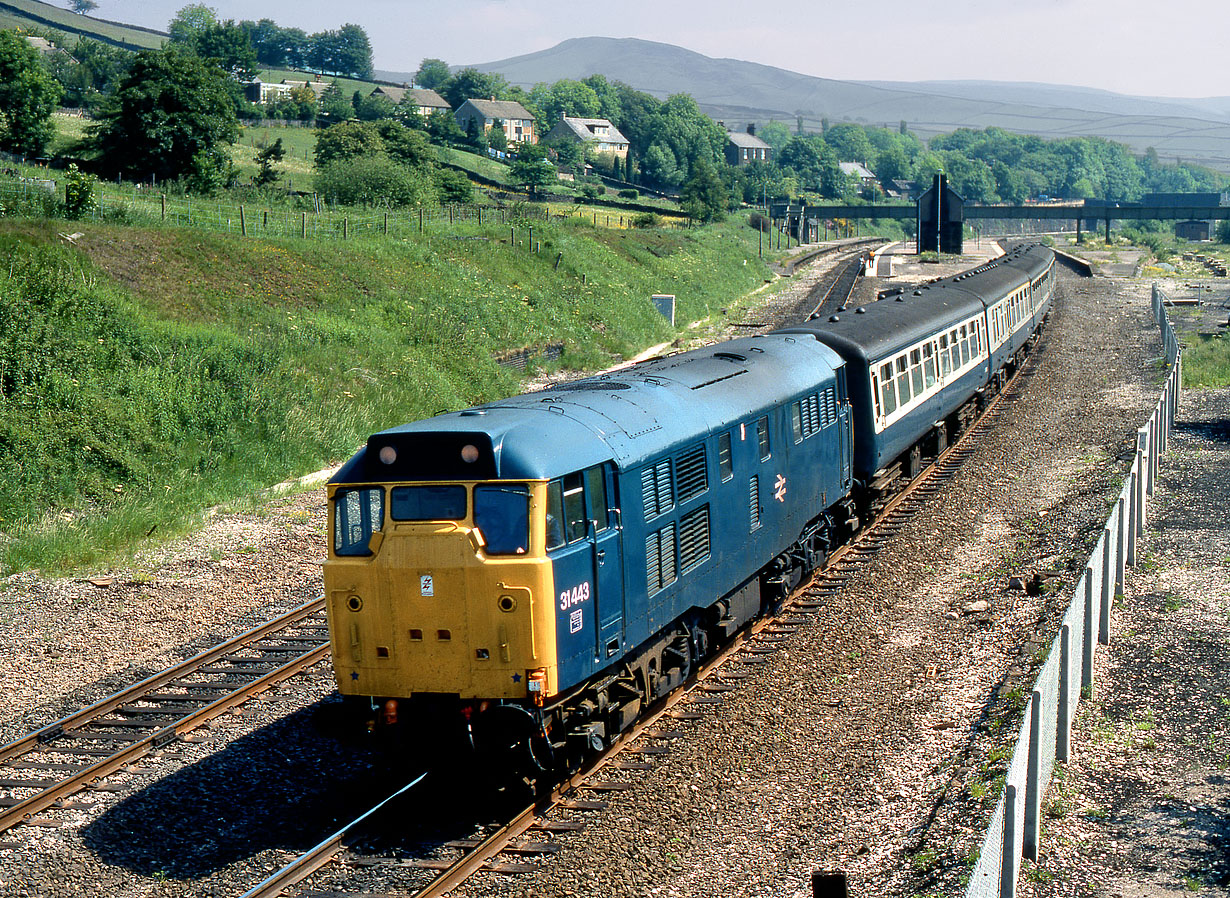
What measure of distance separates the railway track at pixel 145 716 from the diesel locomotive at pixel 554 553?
3.31 m

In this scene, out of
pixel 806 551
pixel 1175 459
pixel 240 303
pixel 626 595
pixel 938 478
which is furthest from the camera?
pixel 240 303

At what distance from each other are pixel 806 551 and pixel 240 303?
21.8 m

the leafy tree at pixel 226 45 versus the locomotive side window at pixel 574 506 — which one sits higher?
the leafy tree at pixel 226 45

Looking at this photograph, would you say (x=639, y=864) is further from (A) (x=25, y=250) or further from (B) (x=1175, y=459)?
(A) (x=25, y=250)

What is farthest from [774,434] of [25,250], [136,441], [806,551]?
[25,250]

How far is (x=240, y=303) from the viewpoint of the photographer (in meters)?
34.5

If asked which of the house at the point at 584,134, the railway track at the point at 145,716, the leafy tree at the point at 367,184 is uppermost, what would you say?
the house at the point at 584,134

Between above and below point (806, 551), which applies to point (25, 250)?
above

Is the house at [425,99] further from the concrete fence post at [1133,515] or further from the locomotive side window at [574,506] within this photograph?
the locomotive side window at [574,506]

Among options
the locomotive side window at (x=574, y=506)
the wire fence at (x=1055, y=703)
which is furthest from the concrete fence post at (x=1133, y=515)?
the locomotive side window at (x=574, y=506)

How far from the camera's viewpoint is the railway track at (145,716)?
12352mm

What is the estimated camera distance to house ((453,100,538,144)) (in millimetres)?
183500

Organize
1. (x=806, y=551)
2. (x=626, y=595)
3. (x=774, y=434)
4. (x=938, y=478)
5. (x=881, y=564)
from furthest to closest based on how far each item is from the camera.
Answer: (x=938, y=478) < (x=881, y=564) < (x=806, y=551) < (x=774, y=434) < (x=626, y=595)

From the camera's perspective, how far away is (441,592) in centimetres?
1112
